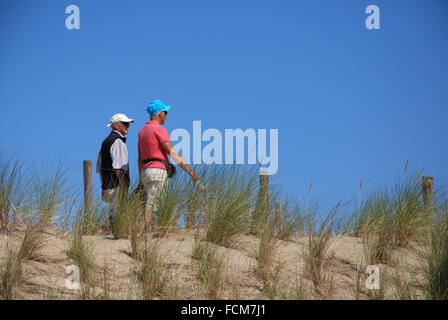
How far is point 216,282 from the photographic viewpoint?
5.02 metres

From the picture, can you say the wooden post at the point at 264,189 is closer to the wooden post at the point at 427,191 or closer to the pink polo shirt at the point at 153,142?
the pink polo shirt at the point at 153,142

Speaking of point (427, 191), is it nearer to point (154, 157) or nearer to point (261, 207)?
point (261, 207)

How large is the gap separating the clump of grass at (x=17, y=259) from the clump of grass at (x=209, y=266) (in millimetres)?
1729

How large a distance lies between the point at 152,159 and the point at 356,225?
3094mm

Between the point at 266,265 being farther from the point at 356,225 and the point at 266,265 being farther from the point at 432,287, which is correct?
the point at 356,225

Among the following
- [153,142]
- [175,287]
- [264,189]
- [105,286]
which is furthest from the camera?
[264,189]

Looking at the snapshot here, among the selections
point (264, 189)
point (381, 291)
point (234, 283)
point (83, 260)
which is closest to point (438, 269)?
point (381, 291)

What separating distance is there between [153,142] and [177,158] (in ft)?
1.23

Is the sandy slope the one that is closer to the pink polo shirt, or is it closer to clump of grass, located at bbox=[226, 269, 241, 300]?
clump of grass, located at bbox=[226, 269, 241, 300]

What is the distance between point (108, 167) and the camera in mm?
6789

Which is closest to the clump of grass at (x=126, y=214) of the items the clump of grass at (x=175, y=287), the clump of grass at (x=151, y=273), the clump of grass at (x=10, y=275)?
the clump of grass at (x=151, y=273)

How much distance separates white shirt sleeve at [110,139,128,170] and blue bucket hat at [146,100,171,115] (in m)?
0.59
